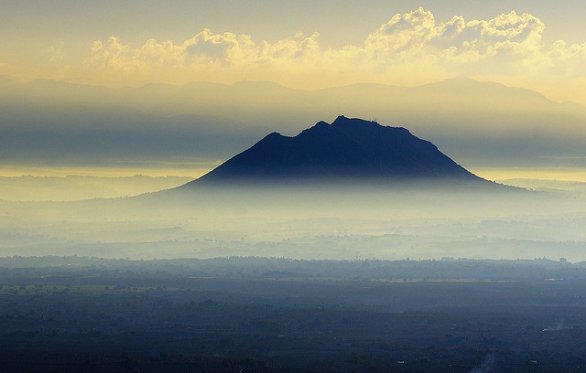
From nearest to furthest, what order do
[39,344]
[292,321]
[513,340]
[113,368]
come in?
[113,368] < [39,344] < [513,340] < [292,321]

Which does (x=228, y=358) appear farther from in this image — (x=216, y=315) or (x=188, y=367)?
(x=216, y=315)

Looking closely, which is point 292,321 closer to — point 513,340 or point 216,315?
point 216,315

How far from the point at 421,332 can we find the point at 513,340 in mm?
12621

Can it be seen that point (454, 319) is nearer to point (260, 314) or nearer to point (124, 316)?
point (260, 314)

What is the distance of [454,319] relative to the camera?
198125mm

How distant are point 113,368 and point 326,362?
817 inches

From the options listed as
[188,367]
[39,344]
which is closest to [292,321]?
[39,344]

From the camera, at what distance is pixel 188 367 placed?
13800 centimetres

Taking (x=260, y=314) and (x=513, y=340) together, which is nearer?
(x=513, y=340)

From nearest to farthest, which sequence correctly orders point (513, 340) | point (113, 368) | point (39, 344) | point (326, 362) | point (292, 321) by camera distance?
1. point (113, 368)
2. point (326, 362)
3. point (39, 344)
4. point (513, 340)
5. point (292, 321)

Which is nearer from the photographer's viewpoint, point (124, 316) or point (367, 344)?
point (367, 344)

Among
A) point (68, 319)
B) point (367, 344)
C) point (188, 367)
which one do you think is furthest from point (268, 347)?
point (68, 319)

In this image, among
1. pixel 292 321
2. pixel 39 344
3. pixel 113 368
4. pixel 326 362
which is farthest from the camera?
pixel 292 321

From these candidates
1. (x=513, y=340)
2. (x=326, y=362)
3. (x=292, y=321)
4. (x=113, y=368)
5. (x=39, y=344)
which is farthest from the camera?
(x=292, y=321)
